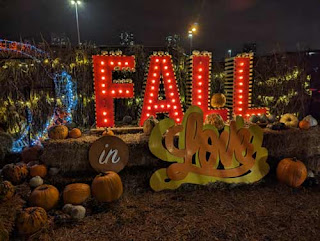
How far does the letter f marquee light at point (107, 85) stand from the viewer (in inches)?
198

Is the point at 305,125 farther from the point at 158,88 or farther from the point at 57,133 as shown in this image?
the point at 57,133

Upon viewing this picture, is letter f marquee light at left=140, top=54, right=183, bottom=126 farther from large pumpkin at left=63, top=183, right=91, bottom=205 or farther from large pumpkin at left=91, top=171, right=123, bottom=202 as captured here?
large pumpkin at left=63, top=183, right=91, bottom=205

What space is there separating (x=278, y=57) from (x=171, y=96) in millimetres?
4266

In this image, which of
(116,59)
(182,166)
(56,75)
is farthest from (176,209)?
(56,75)

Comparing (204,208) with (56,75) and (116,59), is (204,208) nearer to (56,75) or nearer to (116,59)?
(116,59)

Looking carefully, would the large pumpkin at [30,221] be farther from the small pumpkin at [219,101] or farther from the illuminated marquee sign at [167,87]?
the small pumpkin at [219,101]

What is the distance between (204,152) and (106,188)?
1846 millimetres

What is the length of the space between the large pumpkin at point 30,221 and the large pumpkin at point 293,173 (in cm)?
418

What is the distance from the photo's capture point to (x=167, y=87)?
5434mm

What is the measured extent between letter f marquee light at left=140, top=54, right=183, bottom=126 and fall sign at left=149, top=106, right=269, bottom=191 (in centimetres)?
106

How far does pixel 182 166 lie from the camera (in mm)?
4230

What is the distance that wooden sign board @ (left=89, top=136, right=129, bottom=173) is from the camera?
425 centimetres

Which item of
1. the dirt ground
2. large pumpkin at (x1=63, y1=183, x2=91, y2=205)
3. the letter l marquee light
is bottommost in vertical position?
the dirt ground

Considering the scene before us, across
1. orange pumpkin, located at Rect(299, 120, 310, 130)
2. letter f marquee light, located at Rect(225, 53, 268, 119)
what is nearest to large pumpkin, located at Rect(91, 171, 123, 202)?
letter f marquee light, located at Rect(225, 53, 268, 119)
